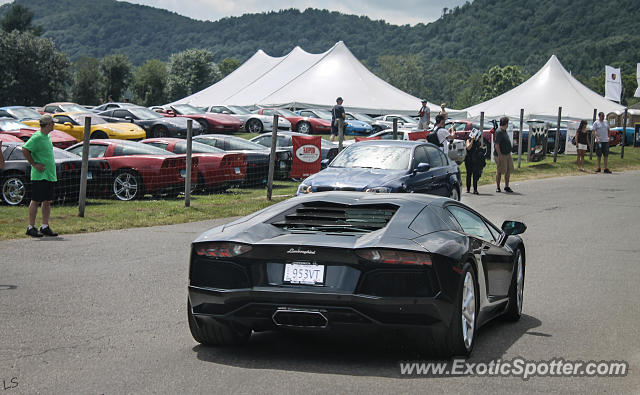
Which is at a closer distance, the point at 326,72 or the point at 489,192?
the point at 489,192

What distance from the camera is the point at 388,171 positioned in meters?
14.7

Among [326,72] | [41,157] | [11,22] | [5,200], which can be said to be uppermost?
[11,22]

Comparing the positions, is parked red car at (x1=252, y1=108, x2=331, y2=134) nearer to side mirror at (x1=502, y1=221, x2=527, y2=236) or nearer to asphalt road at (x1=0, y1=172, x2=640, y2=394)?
asphalt road at (x1=0, y1=172, x2=640, y2=394)

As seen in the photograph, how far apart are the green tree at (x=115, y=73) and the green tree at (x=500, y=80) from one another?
71401 mm

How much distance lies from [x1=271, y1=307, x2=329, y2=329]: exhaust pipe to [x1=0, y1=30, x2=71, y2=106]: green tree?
76955 mm

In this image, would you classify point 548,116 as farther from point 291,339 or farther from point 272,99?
point 291,339

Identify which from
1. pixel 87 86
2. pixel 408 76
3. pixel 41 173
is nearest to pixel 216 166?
pixel 41 173

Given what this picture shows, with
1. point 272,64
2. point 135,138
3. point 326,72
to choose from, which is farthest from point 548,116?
point 135,138

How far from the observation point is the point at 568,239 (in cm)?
1305

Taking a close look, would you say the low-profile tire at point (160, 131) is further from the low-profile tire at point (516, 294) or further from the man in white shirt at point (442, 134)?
the low-profile tire at point (516, 294)

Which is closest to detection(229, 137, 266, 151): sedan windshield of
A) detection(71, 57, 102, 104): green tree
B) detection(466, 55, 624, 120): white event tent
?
detection(466, 55, 624, 120): white event tent

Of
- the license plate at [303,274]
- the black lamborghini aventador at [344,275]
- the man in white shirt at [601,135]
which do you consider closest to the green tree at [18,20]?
the man in white shirt at [601,135]

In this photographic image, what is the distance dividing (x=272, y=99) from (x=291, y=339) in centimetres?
4804

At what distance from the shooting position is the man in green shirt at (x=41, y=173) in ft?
40.7
